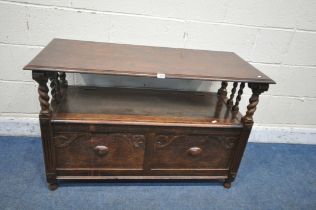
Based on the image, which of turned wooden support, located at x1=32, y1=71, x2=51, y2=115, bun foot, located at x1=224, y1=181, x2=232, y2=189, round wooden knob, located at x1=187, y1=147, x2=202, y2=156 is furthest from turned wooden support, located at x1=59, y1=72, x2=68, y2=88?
bun foot, located at x1=224, y1=181, x2=232, y2=189

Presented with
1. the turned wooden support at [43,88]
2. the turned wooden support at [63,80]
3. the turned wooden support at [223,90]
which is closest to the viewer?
the turned wooden support at [43,88]

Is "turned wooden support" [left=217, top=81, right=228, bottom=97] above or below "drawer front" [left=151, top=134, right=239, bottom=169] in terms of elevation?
above

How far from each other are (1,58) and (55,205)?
1016mm

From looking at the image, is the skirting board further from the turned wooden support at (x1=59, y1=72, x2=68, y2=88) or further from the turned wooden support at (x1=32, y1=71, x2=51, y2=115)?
the turned wooden support at (x1=32, y1=71, x2=51, y2=115)

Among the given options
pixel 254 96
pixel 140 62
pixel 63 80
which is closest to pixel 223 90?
pixel 254 96

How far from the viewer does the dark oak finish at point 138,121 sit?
1287mm

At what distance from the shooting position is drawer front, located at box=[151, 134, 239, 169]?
1.44m

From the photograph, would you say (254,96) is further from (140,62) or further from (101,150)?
(101,150)

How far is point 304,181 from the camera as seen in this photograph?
184 centimetres

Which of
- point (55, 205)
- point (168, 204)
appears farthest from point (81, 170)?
point (168, 204)

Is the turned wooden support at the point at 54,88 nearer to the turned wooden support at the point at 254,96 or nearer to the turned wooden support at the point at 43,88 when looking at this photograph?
the turned wooden support at the point at 43,88

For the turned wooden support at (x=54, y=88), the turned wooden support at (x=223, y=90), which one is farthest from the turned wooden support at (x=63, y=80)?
the turned wooden support at (x=223, y=90)

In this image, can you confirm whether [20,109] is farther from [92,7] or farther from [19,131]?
[92,7]

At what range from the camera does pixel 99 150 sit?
55.0 inches
